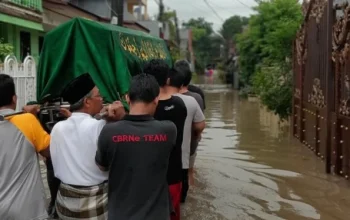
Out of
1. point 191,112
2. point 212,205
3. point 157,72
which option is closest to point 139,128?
point 157,72

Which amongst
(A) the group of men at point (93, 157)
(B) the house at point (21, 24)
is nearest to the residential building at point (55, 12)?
(B) the house at point (21, 24)

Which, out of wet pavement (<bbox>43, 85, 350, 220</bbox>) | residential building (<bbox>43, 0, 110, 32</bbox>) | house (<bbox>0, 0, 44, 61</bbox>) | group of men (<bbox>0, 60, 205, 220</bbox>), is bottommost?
wet pavement (<bbox>43, 85, 350, 220</bbox>)

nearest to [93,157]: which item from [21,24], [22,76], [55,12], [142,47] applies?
[142,47]

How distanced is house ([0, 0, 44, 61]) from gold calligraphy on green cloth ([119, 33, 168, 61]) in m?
6.51

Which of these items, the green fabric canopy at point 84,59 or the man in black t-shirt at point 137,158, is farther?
the green fabric canopy at point 84,59

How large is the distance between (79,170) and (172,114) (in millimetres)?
1486

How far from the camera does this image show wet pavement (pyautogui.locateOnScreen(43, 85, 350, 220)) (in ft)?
22.1

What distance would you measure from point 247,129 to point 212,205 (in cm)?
799

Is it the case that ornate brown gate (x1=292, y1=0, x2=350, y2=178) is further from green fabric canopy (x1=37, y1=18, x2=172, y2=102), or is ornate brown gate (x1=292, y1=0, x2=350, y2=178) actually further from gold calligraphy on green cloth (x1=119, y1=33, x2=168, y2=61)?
green fabric canopy (x1=37, y1=18, x2=172, y2=102)

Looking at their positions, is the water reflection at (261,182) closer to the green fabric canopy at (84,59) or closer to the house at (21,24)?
the green fabric canopy at (84,59)

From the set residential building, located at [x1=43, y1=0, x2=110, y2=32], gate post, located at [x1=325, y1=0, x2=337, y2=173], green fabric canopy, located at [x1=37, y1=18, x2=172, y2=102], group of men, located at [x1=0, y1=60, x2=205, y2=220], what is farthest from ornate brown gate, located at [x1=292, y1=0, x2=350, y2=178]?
residential building, located at [x1=43, y1=0, x2=110, y2=32]

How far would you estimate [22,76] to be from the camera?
10.3m

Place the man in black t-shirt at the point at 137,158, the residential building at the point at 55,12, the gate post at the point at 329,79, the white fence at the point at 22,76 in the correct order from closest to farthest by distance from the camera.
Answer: the man in black t-shirt at the point at 137,158
the gate post at the point at 329,79
the white fence at the point at 22,76
the residential building at the point at 55,12

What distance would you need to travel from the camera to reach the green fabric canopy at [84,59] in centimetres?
554
